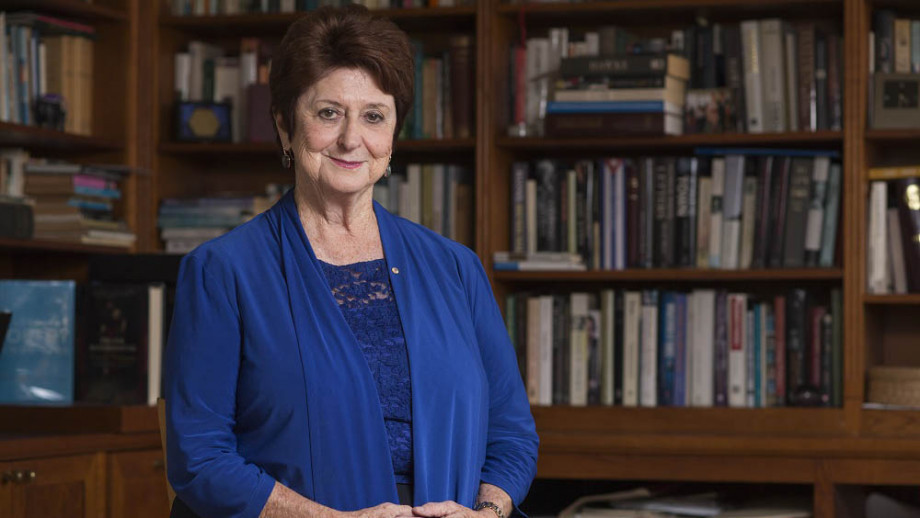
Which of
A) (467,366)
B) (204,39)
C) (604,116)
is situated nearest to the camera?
(467,366)

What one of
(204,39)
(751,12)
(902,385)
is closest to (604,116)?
(751,12)

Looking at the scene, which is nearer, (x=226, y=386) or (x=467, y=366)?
(x=226, y=386)

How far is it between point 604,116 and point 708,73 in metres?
0.33

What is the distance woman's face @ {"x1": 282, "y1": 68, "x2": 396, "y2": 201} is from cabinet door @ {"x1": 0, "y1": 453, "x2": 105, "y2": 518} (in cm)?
131

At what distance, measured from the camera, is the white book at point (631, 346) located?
3557 mm

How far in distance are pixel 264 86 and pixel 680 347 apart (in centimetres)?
146

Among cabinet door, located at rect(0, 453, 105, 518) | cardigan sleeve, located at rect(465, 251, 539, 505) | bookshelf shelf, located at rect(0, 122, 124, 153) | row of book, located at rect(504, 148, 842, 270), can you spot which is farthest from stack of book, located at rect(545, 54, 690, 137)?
cardigan sleeve, located at rect(465, 251, 539, 505)

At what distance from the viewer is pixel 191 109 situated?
3.78 meters

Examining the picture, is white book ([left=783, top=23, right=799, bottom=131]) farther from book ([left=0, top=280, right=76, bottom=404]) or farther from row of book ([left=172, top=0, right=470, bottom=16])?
book ([left=0, top=280, right=76, bottom=404])

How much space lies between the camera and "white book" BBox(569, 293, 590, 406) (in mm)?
3586

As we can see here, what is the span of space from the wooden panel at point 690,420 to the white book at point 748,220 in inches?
16.4

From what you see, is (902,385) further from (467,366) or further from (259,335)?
(259,335)

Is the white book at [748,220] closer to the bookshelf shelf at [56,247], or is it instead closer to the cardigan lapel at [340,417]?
the bookshelf shelf at [56,247]

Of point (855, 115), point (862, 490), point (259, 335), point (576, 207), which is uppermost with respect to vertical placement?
point (855, 115)
